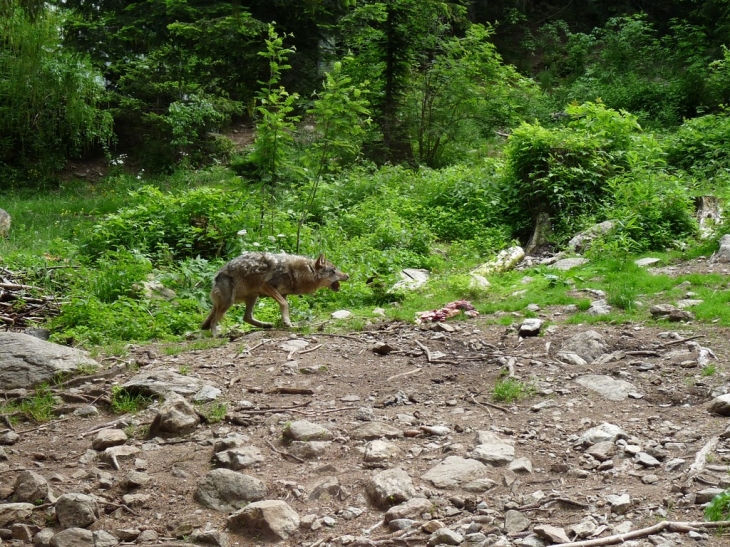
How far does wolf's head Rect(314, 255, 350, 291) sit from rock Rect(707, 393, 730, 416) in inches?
211

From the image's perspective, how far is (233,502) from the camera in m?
5.12

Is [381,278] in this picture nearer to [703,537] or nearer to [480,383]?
[480,383]

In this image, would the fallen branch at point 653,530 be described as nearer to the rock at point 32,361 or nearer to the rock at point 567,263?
the rock at point 32,361

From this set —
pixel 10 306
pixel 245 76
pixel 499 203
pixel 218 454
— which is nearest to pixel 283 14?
pixel 245 76

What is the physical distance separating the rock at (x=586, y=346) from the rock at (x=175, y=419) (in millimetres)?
3743

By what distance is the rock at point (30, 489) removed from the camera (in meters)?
5.17

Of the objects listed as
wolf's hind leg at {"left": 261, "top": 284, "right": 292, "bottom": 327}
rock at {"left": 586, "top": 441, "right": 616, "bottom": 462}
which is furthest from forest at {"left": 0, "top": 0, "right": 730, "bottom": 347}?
rock at {"left": 586, "top": 441, "right": 616, "bottom": 462}

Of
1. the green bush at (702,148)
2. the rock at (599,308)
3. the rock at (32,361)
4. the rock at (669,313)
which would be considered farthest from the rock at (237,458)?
the green bush at (702,148)

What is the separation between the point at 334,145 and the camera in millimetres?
12438

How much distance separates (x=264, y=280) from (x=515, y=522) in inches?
224

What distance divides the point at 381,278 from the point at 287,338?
309 cm

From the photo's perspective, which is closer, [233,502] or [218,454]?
[233,502]

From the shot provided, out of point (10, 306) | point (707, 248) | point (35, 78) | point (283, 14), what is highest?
point (283, 14)

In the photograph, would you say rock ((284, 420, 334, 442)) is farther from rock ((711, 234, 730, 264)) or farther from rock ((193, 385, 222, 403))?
rock ((711, 234, 730, 264))
